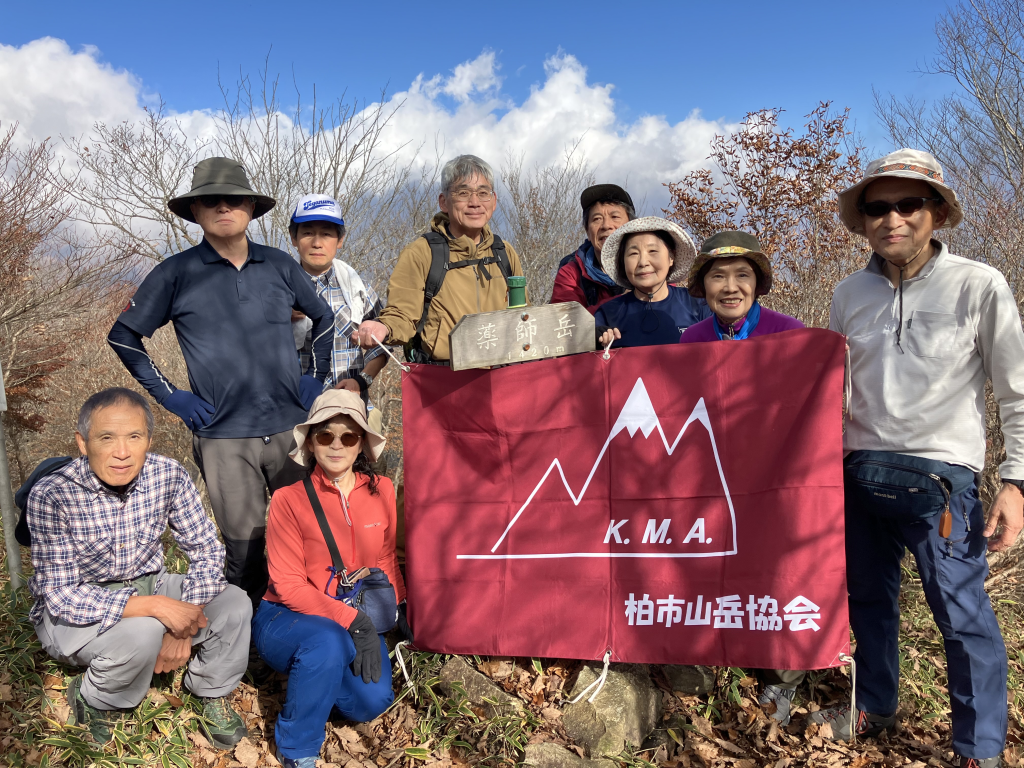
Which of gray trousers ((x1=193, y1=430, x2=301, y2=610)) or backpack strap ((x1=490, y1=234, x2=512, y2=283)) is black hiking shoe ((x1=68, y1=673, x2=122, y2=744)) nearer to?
gray trousers ((x1=193, y1=430, x2=301, y2=610))

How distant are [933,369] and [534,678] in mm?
2500

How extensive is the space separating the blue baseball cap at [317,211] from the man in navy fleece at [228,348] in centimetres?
59

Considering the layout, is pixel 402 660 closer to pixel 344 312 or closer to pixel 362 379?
pixel 362 379

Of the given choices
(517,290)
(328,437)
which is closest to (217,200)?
(328,437)

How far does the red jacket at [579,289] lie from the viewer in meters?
4.25

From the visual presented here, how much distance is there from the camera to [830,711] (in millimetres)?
3352

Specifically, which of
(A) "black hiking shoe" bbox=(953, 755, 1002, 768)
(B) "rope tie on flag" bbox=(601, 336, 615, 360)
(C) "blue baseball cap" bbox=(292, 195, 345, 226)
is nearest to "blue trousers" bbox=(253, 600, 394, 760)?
(B) "rope tie on flag" bbox=(601, 336, 615, 360)

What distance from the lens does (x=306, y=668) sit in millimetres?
3090

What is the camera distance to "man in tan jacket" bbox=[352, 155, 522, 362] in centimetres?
389

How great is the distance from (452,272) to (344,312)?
1012 millimetres

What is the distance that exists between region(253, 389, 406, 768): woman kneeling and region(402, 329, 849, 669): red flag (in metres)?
0.26

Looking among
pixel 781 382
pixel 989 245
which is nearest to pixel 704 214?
pixel 989 245

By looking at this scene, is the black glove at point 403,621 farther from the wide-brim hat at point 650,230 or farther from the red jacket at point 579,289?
the wide-brim hat at point 650,230

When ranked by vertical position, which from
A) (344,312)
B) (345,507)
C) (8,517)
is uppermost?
(344,312)
